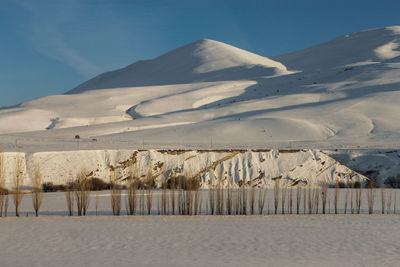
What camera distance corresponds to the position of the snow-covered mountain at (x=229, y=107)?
95.8ft

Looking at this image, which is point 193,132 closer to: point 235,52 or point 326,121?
point 326,121

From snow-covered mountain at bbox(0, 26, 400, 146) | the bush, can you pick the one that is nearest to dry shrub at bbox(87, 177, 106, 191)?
the bush

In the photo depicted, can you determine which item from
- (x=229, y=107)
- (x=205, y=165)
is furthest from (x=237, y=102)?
(x=205, y=165)

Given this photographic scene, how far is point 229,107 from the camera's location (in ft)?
153

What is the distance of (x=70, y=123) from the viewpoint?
4569cm

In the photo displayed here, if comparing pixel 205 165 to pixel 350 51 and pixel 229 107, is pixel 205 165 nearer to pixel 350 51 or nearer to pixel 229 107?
pixel 229 107
